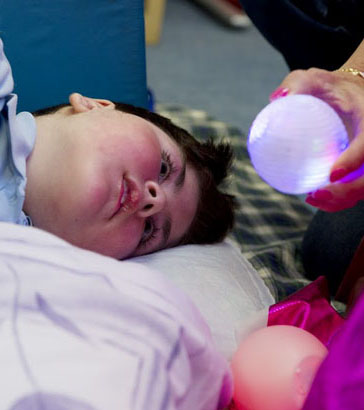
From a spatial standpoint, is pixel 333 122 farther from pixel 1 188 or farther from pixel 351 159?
pixel 1 188

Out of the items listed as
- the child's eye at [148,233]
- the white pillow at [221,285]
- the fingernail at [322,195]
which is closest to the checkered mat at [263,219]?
the white pillow at [221,285]

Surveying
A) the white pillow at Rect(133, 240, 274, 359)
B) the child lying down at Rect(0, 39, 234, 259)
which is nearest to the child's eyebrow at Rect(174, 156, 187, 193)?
the child lying down at Rect(0, 39, 234, 259)

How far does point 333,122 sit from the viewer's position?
653 millimetres

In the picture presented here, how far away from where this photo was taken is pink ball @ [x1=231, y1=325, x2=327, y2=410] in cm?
66

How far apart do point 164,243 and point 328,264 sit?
1.33 ft

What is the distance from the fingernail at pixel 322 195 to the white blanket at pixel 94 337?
0.68ft

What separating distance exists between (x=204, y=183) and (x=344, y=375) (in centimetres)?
52

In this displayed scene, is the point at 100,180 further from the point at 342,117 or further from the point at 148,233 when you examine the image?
the point at 342,117

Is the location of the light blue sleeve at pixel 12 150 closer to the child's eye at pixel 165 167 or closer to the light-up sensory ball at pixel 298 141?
the child's eye at pixel 165 167

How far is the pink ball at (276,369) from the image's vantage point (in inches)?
25.9

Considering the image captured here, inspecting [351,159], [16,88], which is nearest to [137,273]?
[351,159]

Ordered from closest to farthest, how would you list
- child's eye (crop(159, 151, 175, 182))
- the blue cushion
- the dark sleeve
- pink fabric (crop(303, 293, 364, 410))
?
pink fabric (crop(303, 293, 364, 410))
child's eye (crop(159, 151, 175, 182))
the blue cushion
the dark sleeve

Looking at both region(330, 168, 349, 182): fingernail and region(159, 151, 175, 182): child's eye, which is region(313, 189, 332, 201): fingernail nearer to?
region(330, 168, 349, 182): fingernail

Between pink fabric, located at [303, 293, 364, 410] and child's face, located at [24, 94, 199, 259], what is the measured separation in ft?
1.24
